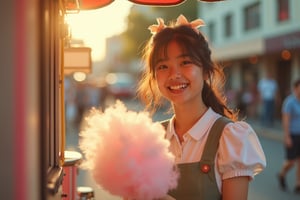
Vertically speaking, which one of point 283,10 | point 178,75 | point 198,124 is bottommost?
point 198,124

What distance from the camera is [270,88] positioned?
16.0 meters

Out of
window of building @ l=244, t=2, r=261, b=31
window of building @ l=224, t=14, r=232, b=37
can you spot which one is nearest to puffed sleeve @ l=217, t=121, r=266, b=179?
window of building @ l=244, t=2, r=261, b=31

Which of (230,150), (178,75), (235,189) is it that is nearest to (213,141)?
(230,150)

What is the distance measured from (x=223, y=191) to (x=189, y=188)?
15 cm

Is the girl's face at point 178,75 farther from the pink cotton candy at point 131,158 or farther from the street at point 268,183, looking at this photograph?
the street at point 268,183

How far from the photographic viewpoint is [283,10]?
779 inches

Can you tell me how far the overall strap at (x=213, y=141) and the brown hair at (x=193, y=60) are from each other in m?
0.27

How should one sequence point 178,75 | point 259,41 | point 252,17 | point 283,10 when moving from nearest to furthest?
point 178,75 < point 283,10 < point 259,41 < point 252,17

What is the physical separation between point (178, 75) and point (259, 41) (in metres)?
19.2

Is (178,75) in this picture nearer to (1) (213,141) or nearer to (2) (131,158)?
(1) (213,141)

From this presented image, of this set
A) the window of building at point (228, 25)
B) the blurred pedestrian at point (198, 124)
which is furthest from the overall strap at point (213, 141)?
the window of building at point (228, 25)

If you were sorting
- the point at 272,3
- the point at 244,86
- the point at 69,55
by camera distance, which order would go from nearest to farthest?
the point at 69,55 → the point at 272,3 → the point at 244,86

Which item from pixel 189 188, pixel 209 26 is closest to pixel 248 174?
pixel 189 188

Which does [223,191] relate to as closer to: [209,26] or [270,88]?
[270,88]
